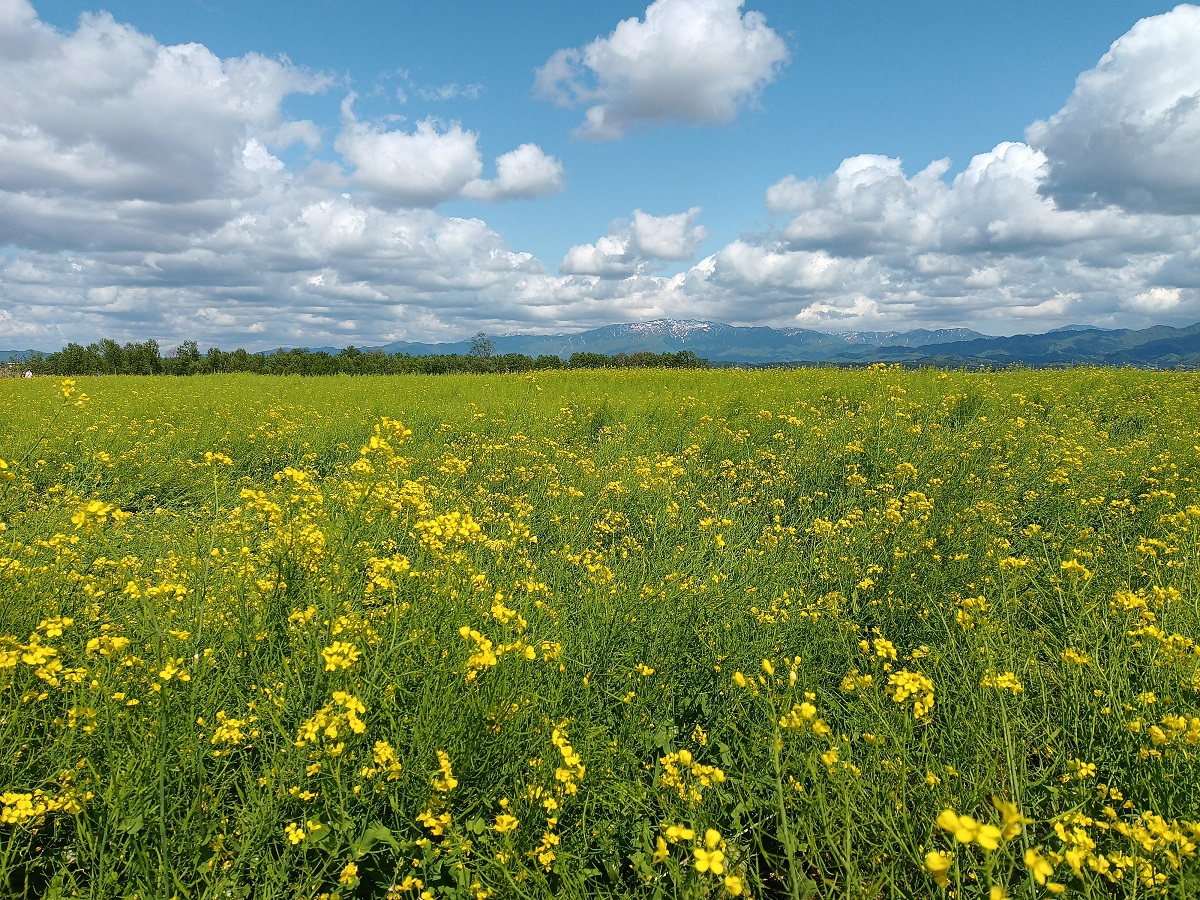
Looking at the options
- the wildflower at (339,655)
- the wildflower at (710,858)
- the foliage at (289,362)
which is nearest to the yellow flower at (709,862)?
the wildflower at (710,858)

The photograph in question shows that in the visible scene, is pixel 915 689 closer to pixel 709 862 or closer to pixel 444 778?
pixel 709 862

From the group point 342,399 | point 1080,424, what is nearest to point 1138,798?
point 1080,424

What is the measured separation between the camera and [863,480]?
581cm

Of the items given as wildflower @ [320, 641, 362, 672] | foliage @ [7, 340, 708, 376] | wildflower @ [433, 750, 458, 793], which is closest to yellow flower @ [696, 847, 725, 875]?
wildflower @ [433, 750, 458, 793]

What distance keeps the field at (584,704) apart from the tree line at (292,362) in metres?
28.5

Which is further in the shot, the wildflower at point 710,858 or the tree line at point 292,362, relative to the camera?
the tree line at point 292,362

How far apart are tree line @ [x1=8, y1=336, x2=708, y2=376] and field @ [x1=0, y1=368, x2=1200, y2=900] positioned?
93.6ft

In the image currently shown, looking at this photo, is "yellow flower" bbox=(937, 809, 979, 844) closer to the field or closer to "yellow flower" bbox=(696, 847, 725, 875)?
the field

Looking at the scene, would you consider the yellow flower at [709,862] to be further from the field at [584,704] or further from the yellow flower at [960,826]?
the yellow flower at [960,826]

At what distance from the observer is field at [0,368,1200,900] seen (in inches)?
73.5

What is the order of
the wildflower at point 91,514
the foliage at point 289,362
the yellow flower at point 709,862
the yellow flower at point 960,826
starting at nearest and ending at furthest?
the yellow flower at point 960,826, the yellow flower at point 709,862, the wildflower at point 91,514, the foliage at point 289,362

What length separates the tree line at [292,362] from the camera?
37.8 metres

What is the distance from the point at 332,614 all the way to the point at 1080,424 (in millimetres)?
9475

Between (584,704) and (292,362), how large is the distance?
150 feet
